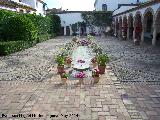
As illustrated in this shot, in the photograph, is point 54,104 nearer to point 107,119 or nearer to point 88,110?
point 88,110

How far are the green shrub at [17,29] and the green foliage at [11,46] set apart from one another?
Result: 688mm

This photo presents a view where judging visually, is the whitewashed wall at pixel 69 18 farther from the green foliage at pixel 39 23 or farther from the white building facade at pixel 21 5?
the green foliage at pixel 39 23

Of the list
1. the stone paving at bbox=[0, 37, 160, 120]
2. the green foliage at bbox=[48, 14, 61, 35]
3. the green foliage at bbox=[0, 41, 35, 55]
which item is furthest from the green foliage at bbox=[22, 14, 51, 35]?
the stone paving at bbox=[0, 37, 160, 120]

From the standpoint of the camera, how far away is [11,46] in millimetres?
17188

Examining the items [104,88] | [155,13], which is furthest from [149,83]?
[155,13]

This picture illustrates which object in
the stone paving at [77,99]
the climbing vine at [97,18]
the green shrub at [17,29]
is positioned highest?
→ the climbing vine at [97,18]

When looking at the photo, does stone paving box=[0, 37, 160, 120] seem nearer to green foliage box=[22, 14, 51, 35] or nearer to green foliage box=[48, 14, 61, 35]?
green foliage box=[22, 14, 51, 35]

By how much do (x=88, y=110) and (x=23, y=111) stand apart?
1.77 metres

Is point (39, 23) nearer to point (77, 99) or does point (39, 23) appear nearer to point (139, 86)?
point (139, 86)

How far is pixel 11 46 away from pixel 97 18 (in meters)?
25.6

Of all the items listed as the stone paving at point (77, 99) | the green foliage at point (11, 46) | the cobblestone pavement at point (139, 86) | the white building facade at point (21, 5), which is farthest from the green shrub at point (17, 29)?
the stone paving at point (77, 99)

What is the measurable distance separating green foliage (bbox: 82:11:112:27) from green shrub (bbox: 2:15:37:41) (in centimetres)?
2183

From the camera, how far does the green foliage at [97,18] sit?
4066 cm

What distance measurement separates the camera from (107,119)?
587 centimetres
